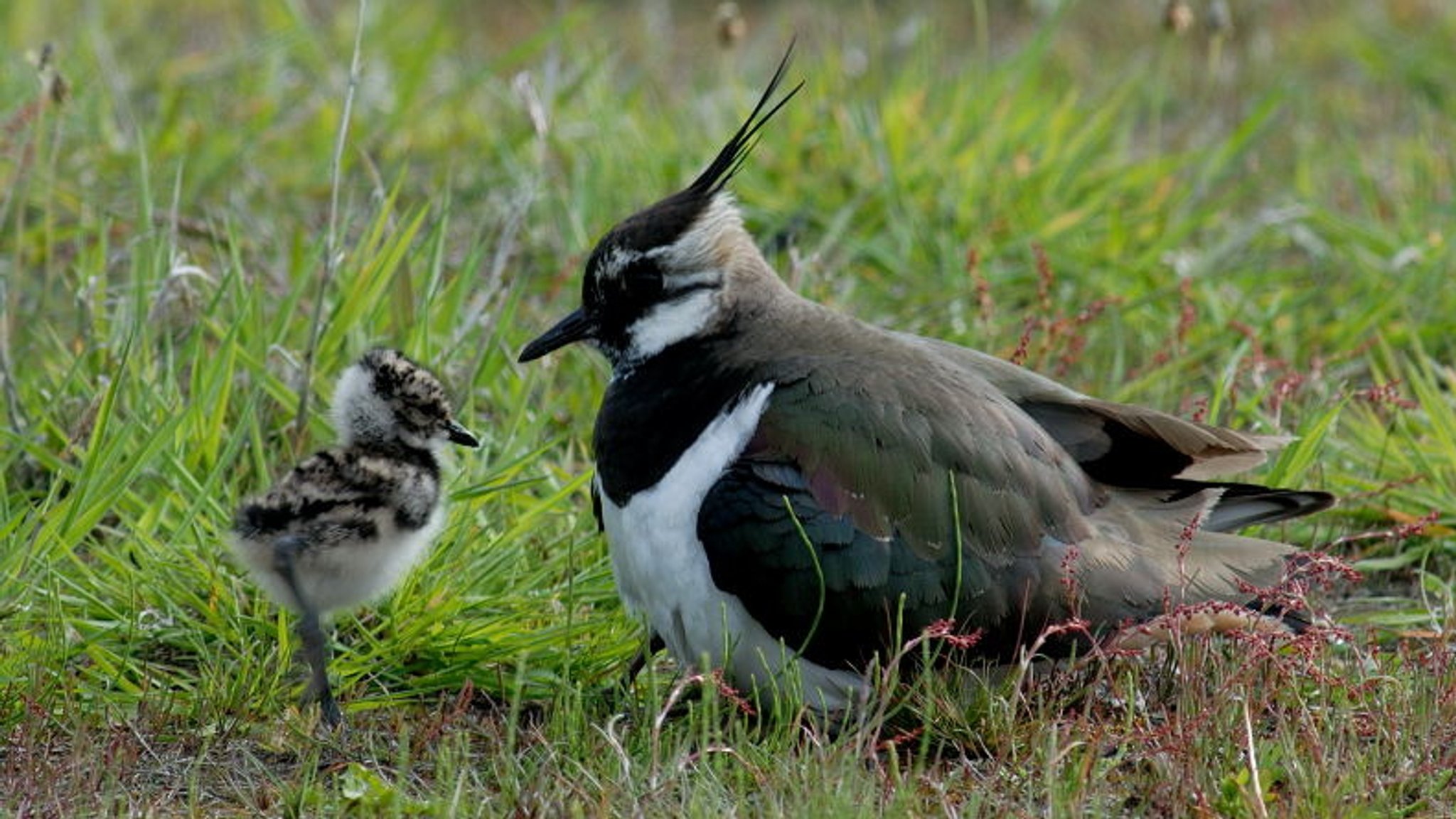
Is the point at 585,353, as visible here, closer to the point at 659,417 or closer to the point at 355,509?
the point at 659,417

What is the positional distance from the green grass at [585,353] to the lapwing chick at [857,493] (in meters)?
0.17

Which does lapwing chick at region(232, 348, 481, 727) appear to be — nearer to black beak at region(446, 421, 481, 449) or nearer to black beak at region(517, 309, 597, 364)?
black beak at region(446, 421, 481, 449)

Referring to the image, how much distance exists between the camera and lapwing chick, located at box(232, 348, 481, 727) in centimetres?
430

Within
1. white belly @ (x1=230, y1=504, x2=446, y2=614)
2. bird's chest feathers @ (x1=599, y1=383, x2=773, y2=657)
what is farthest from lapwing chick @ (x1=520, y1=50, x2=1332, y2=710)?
white belly @ (x1=230, y1=504, x2=446, y2=614)

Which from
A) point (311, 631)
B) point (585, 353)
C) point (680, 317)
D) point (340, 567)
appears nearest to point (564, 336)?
point (680, 317)

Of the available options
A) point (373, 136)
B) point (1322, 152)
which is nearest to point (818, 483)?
point (373, 136)

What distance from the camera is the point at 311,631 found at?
14.0 feet

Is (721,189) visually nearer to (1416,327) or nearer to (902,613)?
(902,613)

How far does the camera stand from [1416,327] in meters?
6.41

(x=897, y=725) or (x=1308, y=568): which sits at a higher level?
(x=1308, y=568)

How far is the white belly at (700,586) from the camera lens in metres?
4.31

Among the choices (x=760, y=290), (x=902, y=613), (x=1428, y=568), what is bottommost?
(x=1428, y=568)

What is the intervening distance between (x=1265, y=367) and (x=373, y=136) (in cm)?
330

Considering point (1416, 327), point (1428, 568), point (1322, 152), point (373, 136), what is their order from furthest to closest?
point (1322, 152)
point (373, 136)
point (1416, 327)
point (1428, 568)
